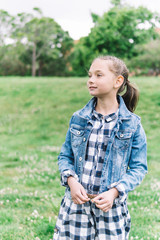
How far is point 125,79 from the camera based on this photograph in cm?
320

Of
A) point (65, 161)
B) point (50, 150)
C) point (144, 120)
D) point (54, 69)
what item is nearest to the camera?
point (65, 161)

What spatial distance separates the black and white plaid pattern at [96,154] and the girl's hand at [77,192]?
0.11 metres

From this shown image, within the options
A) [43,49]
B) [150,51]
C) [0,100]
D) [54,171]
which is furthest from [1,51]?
[54,171]

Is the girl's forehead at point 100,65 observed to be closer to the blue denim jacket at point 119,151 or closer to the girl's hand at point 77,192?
the blue denim jacket at point 119,151

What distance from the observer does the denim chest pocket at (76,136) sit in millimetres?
2979

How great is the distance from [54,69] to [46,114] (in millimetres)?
41871

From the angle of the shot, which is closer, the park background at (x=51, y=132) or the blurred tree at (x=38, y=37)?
the park background at (x=51, y=132)

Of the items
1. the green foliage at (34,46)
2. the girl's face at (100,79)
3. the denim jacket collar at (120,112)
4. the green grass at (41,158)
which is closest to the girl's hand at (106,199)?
the denim jacket collar at (120,112)

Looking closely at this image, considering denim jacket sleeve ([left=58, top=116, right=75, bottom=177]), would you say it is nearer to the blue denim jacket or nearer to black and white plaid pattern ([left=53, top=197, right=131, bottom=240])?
the blue denim jacket

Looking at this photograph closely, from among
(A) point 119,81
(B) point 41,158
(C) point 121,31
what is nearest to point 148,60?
(C) point 121,31

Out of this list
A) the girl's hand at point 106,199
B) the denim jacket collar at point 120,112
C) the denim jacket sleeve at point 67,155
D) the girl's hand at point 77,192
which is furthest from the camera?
the denim jacket sleeve at point 67,155

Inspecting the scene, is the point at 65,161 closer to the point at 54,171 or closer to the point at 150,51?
the point at 54,171

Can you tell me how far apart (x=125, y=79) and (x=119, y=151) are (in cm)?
78

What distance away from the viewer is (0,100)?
19203 mm
